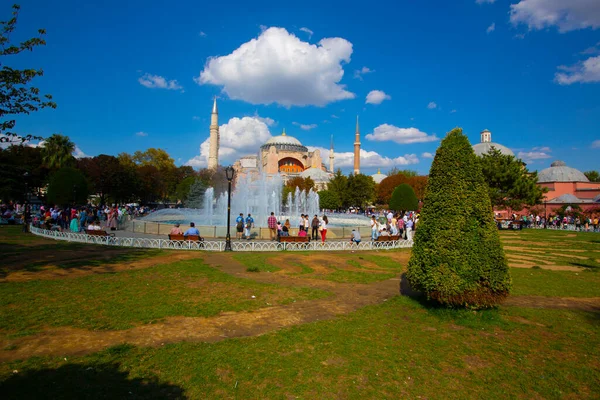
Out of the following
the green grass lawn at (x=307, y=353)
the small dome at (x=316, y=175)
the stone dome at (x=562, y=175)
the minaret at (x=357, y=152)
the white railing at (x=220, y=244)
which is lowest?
the green grass lawn at (x=307, y=353)

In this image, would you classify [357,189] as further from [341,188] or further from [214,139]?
[214,139]

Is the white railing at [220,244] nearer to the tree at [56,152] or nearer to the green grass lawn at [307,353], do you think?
the green grass lawn at [307,353]

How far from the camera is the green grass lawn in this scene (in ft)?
11.3

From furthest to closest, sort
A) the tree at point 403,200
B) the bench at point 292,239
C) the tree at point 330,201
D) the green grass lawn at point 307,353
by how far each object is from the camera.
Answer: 1. the tree at point 330,201
2. the tree at point 403,200
3. the bench at point 292,239
4. the green grass lawn at point 307,353

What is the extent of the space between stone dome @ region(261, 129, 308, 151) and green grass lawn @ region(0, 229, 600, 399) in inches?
3326

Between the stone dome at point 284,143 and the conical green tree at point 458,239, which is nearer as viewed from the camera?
the conical green tree at point 458,239

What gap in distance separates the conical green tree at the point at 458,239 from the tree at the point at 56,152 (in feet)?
134

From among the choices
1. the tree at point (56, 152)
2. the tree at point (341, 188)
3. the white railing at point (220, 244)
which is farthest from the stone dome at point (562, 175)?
the tree at point (56, 152)

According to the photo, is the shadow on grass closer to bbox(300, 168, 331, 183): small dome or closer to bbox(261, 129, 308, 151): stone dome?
bbox(300, 168, 331, 183): small dome

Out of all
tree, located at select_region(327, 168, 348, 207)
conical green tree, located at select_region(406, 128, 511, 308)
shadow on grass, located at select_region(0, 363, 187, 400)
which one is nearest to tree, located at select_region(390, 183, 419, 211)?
tree, located at select_region(327, 168, 348, 207)

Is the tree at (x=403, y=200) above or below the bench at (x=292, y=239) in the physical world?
above

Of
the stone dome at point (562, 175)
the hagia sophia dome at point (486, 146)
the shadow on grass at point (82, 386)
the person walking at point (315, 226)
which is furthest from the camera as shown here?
the hagia sophia dome at point (486, 146)

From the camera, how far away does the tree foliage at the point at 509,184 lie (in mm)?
26859

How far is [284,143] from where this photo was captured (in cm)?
9094
